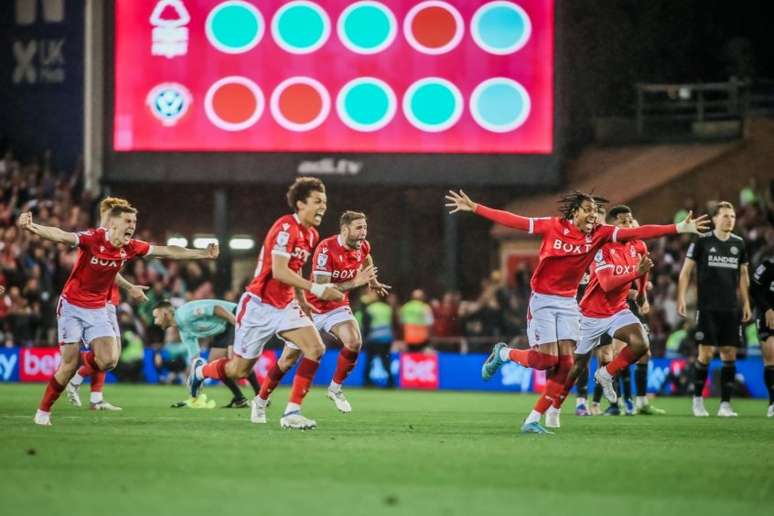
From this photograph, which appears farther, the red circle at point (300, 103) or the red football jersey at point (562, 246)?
the red circle at point (300, 103)

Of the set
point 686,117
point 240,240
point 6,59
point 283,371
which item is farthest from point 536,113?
point 6,59

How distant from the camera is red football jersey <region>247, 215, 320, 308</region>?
12.9 meters

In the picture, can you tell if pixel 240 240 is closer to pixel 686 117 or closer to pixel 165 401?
pixel 686 117

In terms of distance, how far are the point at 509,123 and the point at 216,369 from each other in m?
12.0

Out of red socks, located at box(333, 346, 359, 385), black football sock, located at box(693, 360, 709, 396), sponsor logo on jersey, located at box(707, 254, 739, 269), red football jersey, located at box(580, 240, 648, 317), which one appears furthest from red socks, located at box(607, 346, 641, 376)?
red socks, located at box(333, 346, 359, 385)

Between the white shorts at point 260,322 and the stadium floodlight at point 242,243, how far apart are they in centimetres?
2005

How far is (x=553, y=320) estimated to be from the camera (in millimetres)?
13734

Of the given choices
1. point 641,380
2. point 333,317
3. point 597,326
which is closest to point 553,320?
point 597,326

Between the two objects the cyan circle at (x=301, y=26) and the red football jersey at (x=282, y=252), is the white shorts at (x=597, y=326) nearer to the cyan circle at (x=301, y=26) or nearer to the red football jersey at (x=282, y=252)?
the red football jersey at (x=282, y=252)

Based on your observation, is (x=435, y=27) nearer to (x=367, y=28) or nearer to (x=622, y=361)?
(x=367, y=28)

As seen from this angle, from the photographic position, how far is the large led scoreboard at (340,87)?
83.9ft

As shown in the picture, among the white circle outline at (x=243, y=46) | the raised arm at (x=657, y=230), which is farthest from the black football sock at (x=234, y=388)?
the white circle outline at (x=243, y=46)

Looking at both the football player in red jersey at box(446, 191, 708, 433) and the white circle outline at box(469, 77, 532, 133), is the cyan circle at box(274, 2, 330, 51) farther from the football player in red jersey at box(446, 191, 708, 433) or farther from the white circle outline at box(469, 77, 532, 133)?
the football player in red jersey at box(446, 191, 708, 433)

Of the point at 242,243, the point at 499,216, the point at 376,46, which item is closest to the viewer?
the point at 499,216
